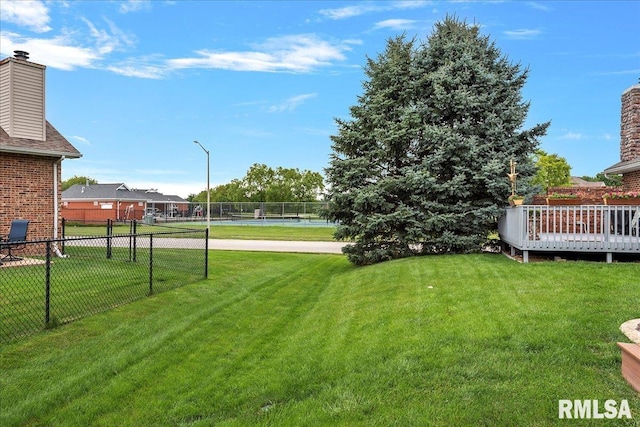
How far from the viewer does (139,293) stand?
7.61 metres

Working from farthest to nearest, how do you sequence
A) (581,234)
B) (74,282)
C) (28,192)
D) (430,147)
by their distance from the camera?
(28,192), (430,147), (74,282), (581,234)

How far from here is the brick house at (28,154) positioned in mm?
11539

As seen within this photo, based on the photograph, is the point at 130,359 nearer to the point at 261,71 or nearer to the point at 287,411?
the point at 287,411

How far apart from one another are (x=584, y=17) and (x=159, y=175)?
161 ft

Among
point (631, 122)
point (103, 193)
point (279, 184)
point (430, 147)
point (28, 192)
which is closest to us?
point (430, 147)

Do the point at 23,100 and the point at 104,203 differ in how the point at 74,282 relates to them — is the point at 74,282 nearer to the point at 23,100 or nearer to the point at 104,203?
the point at 23,100

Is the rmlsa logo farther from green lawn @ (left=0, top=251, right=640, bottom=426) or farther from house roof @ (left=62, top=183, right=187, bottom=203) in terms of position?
house roof @ (left=62, top=183, right=187, bottom=203)

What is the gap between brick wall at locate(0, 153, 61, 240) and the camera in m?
11.5

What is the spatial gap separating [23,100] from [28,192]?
9.08ft

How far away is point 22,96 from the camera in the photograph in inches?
478

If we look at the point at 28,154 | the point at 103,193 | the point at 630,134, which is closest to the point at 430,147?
the point at 630,134

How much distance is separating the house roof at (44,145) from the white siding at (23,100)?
27 cm

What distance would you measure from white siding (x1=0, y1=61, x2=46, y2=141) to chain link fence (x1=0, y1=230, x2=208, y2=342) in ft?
11.5

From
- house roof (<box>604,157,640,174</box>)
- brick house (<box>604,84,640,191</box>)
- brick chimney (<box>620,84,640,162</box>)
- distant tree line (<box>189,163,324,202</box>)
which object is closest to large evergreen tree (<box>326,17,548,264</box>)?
house roof (<box>604,157,640,174</box>)
